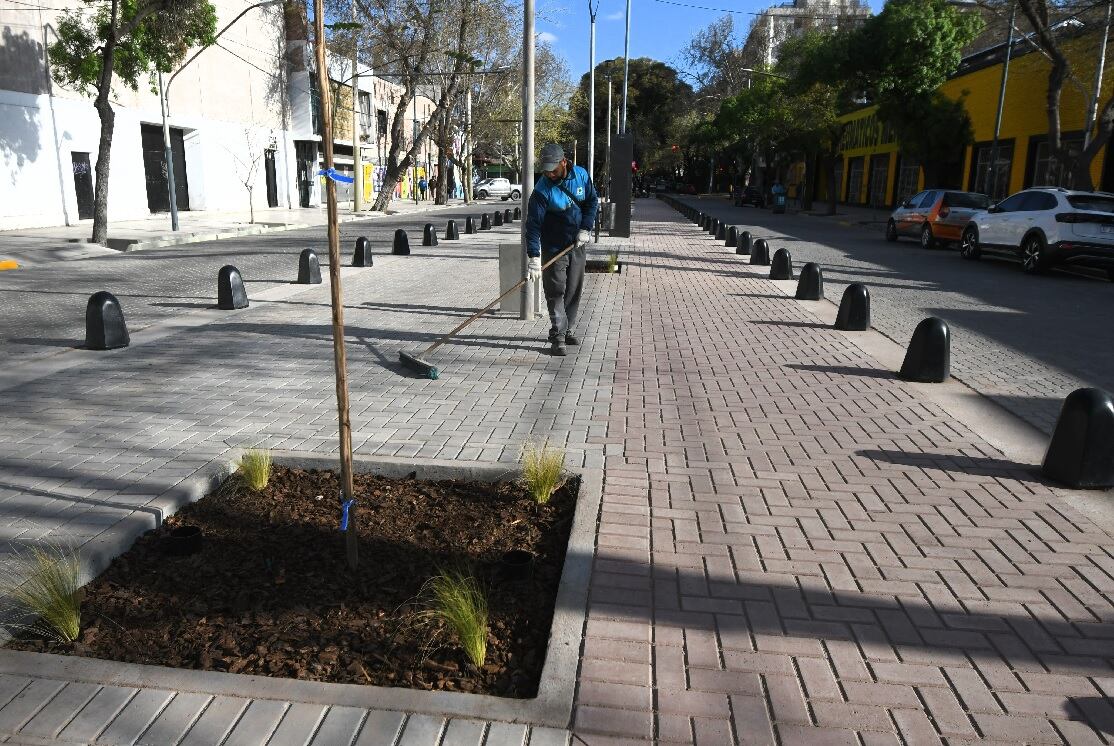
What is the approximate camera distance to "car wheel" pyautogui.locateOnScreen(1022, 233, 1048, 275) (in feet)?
51.2

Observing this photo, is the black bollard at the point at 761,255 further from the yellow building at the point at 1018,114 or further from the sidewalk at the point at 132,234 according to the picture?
the yellow building at the point at 1018,114

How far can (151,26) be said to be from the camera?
20844 mm

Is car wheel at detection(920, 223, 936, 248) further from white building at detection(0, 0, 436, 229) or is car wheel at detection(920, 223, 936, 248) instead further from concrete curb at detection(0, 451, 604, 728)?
concrete curb at detection(0, 451, 604, 728)

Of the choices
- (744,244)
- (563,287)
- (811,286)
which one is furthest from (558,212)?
(744,244)

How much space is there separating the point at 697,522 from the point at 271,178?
1498 inches

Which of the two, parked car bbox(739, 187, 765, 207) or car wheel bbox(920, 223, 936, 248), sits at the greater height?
parked car bbox(739, 187, 765, 207)

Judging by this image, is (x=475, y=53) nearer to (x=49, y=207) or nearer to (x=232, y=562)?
(x=49, y=207)

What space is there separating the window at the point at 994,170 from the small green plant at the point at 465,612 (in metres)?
29.5

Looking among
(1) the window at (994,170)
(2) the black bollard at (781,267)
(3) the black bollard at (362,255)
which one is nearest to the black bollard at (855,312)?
(2) the black bollard at (781,267)

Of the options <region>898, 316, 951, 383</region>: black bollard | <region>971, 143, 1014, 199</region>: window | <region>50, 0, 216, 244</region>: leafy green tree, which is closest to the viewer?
<region>898, 316, 951, 383</region>: black bollard

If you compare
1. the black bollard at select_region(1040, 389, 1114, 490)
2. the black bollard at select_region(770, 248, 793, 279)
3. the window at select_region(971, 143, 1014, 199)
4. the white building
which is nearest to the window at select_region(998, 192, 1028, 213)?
the black bollard at select_region(770, 248, 793, 279)

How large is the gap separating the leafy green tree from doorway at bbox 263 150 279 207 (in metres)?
14.8

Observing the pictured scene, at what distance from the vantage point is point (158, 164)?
29.0 meters

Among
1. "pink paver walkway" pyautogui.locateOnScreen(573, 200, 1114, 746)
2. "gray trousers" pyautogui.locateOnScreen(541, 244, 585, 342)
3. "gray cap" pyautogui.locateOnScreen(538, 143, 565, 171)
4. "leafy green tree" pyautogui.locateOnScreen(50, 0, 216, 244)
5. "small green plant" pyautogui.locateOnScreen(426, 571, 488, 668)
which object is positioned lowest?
"pink paver walkway" pyautogui.locateOnScreen(573, 200, 1114, 746)
